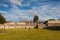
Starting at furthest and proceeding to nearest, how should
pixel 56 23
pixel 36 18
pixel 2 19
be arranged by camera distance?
1. pixel 36 18
2. pixel 2 19
3. pixel 56 23

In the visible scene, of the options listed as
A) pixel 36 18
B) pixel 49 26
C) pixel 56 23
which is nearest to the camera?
pixel 49 26

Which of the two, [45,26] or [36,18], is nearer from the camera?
[45,26]

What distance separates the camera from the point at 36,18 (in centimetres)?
13775

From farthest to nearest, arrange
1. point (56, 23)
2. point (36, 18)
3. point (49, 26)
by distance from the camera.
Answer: point (36, 18)
point (56, 23)
point (49, 26)

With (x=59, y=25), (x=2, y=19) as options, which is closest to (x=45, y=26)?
(x=59, y=25)

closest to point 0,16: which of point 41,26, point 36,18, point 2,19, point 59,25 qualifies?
point 2,19

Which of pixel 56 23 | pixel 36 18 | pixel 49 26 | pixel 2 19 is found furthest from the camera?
pixel 36 18

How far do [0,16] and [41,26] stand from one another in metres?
54.0

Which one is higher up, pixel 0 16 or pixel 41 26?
pixel 0 16

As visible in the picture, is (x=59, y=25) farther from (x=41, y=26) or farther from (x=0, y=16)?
(x=0, y=16)

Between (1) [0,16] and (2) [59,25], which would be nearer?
(2) [59,25]

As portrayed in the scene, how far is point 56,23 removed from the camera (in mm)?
87062

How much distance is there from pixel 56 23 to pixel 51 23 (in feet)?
10.8

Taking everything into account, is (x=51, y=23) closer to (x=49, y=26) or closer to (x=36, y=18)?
(x=49, y=26)
